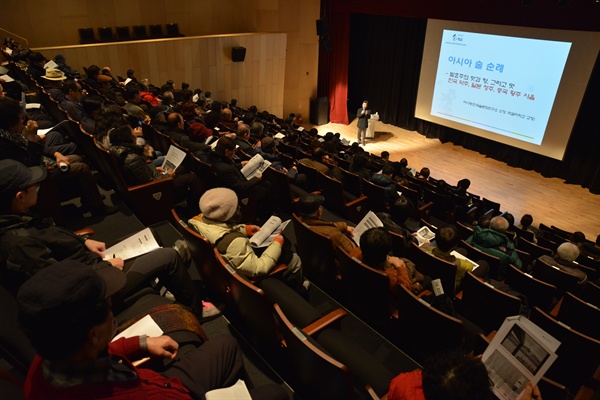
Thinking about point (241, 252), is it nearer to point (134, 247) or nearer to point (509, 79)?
point (134, 247)

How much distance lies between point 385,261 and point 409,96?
9819mm

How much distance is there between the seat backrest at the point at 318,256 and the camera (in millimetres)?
2707

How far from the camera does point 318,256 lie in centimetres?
282

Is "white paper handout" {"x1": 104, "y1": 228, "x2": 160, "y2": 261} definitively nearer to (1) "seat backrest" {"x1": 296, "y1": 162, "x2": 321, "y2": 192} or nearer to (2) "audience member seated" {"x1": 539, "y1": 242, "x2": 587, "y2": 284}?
(1) "seat backrest" {"x1": 296, "y1": 162, "x2": 321, "y2": 192}

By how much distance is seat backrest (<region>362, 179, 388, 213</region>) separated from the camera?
177 inches

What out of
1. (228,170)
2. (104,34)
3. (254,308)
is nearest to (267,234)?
(254,308)

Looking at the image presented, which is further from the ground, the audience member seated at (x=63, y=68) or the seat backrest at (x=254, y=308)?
the audience member seated at (x=63, y=68)

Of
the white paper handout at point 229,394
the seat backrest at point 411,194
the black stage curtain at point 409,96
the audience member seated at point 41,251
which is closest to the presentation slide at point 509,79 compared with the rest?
the black stage curtain at point 409,96

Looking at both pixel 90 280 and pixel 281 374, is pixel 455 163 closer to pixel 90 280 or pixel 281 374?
pixel 281 374

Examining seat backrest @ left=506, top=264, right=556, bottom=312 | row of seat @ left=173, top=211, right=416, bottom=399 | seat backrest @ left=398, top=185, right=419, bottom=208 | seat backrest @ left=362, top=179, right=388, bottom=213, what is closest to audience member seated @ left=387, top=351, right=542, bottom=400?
row of seat @ left=173, top=211, right=416, bottom=399

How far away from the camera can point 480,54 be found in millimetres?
8648

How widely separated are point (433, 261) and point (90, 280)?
2340 mm

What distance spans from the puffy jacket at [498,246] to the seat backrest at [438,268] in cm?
91

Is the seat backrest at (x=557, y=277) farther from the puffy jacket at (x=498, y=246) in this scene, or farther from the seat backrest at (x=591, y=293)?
the puffy jacket at (x=498, y=246)
